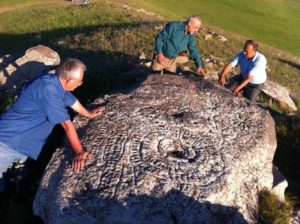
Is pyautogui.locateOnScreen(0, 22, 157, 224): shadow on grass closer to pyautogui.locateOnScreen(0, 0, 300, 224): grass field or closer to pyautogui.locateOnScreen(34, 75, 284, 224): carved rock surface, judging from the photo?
pyautogui.locateOnScreen(0, 0, 300, 224): grass field

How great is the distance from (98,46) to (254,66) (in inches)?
292

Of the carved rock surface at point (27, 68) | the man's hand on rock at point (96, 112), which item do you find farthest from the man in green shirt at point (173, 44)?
the man's hand on rock at point (96, 112)

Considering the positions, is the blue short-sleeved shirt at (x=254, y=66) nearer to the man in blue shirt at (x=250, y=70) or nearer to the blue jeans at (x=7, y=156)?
the man in blue shirt at (x=250, y=70)

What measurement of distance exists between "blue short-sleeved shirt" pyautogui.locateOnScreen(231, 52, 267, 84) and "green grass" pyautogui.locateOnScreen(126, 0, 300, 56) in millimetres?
22448

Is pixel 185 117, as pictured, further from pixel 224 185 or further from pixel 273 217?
pixel 273 217

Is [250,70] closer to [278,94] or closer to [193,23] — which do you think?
[193,23]

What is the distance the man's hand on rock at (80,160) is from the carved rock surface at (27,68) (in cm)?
505

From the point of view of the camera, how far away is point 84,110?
7.18 metres

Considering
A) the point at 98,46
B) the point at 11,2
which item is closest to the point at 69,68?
the point at 98,46

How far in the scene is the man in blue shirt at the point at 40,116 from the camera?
6414mm

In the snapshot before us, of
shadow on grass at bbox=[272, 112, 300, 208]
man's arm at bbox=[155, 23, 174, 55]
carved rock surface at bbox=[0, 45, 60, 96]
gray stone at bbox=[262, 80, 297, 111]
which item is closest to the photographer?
shadow on grass at bbox=[272, 112, 300, 208]

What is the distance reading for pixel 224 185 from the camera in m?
6.48

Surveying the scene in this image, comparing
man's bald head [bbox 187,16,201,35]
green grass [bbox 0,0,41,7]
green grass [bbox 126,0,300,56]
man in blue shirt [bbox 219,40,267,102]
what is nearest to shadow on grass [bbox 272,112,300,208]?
man in blue shirt [bbox 219,40,267,102]

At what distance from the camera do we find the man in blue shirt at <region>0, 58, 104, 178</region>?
21.0ft
